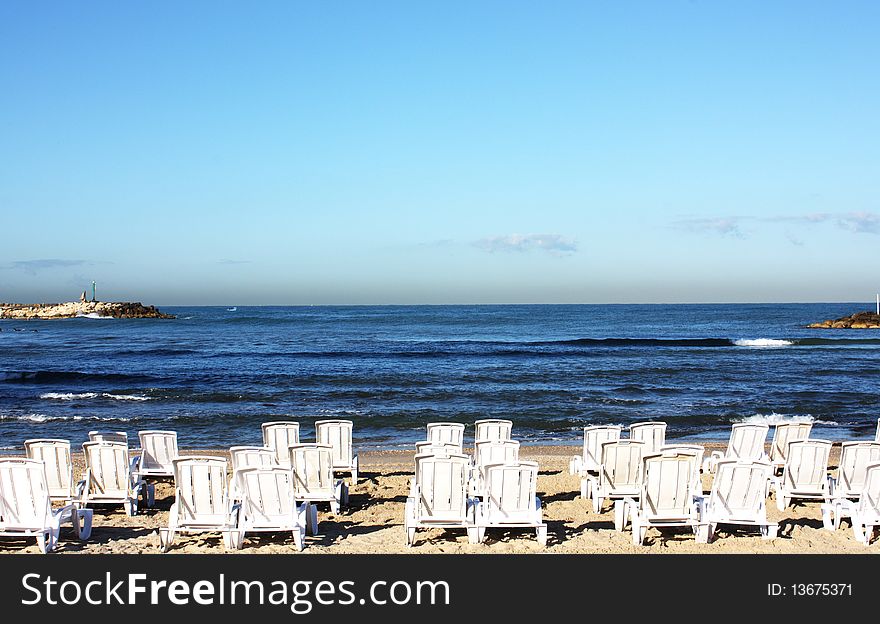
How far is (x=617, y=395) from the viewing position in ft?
81.5

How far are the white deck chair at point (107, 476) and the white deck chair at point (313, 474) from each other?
2062 millimetres

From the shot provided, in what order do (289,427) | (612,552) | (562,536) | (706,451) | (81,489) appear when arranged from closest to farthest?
1. (612,552)
2. (562,536)
3. (81,489)
4. (289,427)
5. (706,451)

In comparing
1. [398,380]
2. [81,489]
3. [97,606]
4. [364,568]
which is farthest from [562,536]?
[398,380]

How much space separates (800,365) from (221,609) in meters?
35.5

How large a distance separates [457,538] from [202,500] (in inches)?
107

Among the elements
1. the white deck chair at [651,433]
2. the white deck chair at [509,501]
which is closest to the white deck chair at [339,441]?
the white deck chair at [509,501]

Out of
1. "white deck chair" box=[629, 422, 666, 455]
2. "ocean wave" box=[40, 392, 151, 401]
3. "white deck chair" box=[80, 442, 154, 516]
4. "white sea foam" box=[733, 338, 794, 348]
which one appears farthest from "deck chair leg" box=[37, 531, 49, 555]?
"white sea foam" box=[733, 338, 794, 348]

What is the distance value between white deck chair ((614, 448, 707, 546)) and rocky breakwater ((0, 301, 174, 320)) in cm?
10842

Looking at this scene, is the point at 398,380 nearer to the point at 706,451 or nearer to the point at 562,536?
the point at 706,451

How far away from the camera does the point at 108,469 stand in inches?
370

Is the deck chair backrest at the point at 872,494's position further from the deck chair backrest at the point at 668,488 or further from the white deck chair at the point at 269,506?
the white deck chair at the point at 269,506

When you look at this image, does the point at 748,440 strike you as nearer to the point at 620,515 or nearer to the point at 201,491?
the point at 620,515

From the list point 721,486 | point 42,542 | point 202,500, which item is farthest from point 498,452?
point 42,542

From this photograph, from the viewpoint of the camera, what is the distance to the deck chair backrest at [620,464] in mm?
9513
